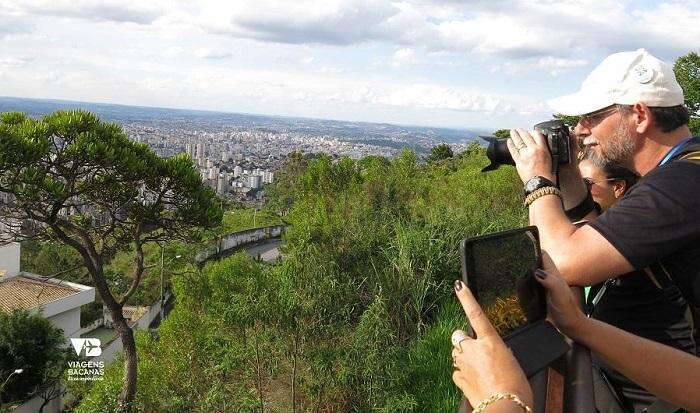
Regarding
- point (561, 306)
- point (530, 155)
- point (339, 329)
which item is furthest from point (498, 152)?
point (339, 329)

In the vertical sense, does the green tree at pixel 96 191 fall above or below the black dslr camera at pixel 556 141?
below

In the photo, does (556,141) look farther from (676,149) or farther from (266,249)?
(266,249)

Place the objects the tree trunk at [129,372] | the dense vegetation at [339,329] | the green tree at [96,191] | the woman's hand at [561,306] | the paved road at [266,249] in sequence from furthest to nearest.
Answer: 1. the paved road at [266,249]
2. the tree trunk at [129,372]
3. the green tree at [96,191]
4. the dense vegetation at [339,329]
5. the woman's hand at [561,306]

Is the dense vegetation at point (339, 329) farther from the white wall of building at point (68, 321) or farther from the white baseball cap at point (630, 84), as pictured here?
the white wall of building at point (68, 321)

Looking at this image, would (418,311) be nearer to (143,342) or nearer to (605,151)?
(605,151)

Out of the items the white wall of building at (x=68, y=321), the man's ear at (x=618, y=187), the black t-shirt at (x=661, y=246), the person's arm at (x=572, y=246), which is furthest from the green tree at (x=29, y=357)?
the black t-shirt at (x=661, y=246)

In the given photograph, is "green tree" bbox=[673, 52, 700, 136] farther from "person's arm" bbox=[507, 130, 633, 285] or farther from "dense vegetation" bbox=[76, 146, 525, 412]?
"person's arm" bbox=[507, 130, 633, 285]

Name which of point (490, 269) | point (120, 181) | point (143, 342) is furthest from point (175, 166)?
point (490, 269)
